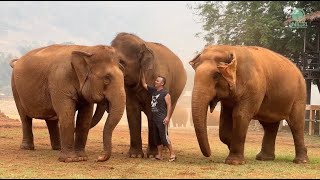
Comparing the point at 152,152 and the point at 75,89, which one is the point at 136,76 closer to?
the point at 75,89

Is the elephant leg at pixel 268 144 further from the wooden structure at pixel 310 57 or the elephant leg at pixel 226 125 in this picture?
the wooden structure at pixel 310 57

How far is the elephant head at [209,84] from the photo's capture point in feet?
29.1

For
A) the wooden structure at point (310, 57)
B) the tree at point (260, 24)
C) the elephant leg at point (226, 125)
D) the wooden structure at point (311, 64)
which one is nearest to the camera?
the elephant leg at point (226, 125)

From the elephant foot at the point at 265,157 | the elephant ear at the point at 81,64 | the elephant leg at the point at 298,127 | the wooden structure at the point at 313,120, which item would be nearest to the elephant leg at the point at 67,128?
the elephant ear at the point at 81,64

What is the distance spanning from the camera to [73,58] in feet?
31.1

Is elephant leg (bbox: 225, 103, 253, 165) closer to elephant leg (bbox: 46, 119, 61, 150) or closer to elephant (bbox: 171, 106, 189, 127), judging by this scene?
elephant leg (bbox: 46, 119, 61, 150)

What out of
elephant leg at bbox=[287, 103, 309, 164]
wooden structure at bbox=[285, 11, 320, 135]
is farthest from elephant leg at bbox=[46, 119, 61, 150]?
wooden structure at bbox=[285, 11, 320, 135]

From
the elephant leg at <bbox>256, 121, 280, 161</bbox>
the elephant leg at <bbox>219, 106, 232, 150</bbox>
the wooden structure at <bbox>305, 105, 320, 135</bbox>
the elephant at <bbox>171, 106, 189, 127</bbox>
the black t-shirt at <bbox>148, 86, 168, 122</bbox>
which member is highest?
the black t-shirt at <bbox>148, 86, 168, 122</bbox>

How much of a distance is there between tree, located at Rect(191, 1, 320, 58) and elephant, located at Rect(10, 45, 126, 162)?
58.8 feet

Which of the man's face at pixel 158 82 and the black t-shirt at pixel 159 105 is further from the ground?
the man's face at pixel 158 82

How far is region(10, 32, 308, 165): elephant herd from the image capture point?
9109 mm

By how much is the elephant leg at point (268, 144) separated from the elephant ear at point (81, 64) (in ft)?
13.5

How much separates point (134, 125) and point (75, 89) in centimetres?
168

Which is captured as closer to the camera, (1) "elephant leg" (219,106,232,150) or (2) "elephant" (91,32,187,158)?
(1) "elephant leg" (219,106,232,150)
